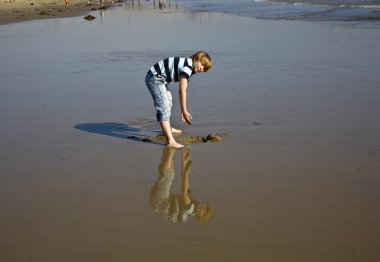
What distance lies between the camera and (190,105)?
6.33 m

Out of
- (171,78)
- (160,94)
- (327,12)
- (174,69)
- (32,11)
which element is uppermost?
(174,69)

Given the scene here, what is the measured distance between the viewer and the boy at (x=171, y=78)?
15.4 ft

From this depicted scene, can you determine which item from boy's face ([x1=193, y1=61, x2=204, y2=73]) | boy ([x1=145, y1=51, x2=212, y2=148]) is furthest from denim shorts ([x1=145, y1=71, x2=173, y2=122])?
boy's face ([x1=193, y1=61, x2=204, y2=73])

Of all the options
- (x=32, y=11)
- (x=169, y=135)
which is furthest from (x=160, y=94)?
(x=32, y=11)

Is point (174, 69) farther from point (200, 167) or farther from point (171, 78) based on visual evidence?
point (200, 167)

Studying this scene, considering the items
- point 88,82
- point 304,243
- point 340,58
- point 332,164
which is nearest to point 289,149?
point 332,164

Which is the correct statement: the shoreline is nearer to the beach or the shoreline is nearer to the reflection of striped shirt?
the beach

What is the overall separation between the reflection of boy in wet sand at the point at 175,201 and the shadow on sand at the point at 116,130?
0.96 metres

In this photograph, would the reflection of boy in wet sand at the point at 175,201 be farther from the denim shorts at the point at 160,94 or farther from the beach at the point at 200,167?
the denim shorts at the point at 160,94

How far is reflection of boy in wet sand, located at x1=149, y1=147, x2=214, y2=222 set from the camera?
3.22 metres

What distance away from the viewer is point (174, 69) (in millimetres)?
4863

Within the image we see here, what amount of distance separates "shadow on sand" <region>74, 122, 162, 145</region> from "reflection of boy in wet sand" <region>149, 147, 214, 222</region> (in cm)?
96

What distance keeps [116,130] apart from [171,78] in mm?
957

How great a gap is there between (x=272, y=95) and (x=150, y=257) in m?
4.27
